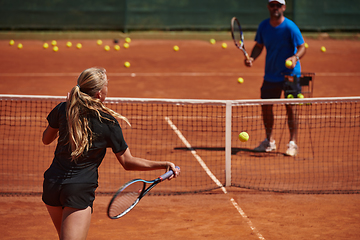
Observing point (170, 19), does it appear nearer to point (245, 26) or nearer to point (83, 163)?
point (245, 26)

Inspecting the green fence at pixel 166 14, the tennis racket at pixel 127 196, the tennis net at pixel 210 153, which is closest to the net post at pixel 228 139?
the tennis net at pixel 210 153

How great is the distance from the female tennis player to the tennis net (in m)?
2.65

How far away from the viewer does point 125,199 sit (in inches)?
118

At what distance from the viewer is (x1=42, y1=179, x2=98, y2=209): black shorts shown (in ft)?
9.04

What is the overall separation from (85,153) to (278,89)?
478 centimetres

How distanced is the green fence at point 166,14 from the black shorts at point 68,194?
15978mm

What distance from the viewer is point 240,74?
13586mm

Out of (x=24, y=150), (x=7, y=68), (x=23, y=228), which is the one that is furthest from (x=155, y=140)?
(x=7, y=68)

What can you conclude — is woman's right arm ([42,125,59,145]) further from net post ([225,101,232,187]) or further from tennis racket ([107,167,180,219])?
net post ([225,101,232,187])

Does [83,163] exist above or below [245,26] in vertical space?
below

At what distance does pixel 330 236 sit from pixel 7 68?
12.0 m

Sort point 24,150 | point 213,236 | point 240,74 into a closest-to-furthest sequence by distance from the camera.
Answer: point 213,236 → point 24,150 → point 240,74

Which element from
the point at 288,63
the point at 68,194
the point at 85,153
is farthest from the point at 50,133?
the point at 288,63

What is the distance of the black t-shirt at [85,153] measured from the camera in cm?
279
